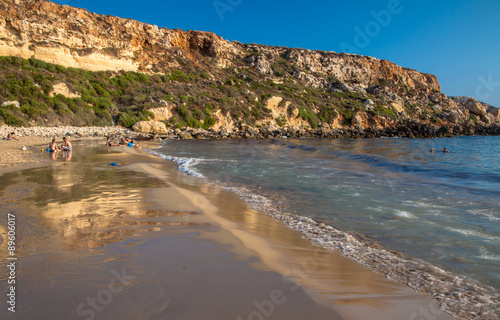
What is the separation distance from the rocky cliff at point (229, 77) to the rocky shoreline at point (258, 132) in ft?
1.76

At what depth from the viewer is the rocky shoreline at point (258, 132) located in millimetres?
21266

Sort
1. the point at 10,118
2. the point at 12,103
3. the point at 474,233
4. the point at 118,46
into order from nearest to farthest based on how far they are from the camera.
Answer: the point at 474,233, the point at 10,118, the point at 12,103, the point at 118,46

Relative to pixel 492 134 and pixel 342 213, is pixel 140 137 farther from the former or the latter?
pixel 492 134

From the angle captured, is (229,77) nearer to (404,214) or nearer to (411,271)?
(404,214)

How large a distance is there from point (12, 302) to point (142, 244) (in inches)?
58.4

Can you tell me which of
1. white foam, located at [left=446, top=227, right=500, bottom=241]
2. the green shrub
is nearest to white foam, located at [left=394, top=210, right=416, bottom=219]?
white foam, located at [left=446, top=227, right=500, bottom=241]

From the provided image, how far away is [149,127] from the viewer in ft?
91.6

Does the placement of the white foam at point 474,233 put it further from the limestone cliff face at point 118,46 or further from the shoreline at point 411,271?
the limestone cliff face at point 118,46

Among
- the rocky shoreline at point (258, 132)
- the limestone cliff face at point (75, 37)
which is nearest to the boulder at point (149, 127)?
the rocky shoreline at point (258, 132)

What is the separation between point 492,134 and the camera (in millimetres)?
54562

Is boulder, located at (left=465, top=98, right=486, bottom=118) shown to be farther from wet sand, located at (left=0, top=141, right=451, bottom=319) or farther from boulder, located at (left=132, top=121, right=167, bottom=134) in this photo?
wet sand, located at (left=0, top=141, right=451, bottom=319)

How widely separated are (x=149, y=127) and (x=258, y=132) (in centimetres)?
1283

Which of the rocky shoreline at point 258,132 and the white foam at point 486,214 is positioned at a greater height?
the rocky shoreline at point 258,132

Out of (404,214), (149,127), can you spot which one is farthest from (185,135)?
(404,214)
